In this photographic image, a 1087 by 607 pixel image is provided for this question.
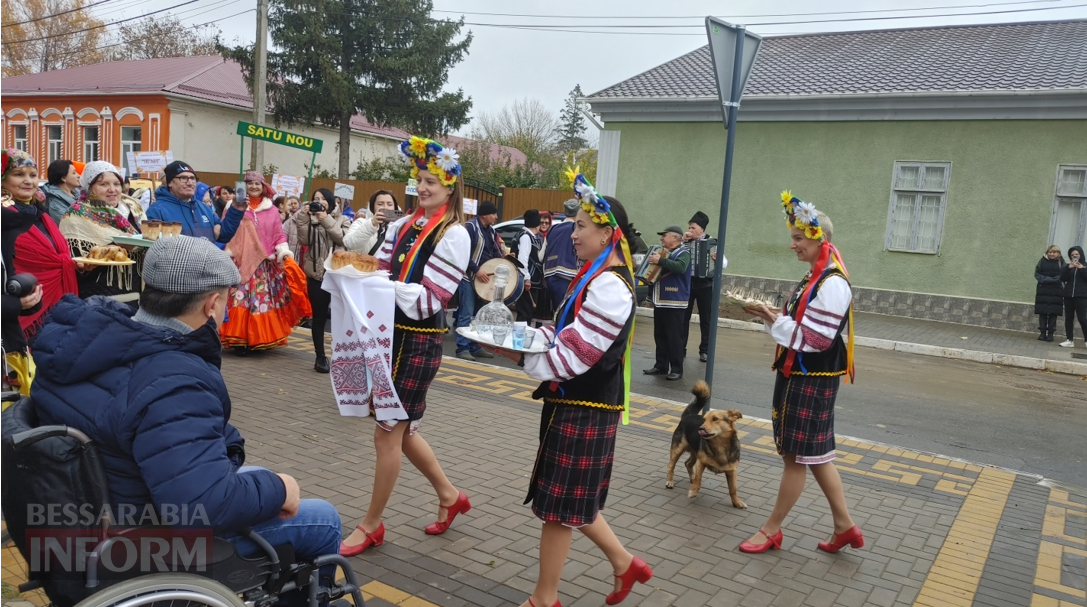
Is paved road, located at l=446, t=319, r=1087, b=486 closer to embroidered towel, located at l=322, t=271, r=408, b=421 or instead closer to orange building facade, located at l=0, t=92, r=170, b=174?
embroidered towel, located at l=322, t=271, r=408, b=421

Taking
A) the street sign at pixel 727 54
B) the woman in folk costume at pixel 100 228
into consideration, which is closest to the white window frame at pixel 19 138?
the woman in folk costume at pixel 100 228

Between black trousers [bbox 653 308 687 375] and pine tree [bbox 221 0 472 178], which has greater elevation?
pine tree [bbox 221 0 472 178]

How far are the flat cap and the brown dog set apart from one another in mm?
3566

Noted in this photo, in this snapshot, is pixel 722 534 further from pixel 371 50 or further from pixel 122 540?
pixel 371 50

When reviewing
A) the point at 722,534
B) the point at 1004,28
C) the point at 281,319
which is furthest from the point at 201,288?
the point at 1004,28

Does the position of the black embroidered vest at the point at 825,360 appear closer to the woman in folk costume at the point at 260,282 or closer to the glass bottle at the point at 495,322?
the glass bottle at the point at 495,322

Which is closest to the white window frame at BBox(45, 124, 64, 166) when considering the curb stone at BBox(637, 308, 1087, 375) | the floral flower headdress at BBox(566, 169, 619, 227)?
the curb stone at BBox(637, 308, 1087, 375)

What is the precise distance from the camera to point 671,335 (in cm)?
974

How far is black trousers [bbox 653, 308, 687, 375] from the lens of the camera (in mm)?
9727

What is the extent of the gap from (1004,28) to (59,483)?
23696 mm

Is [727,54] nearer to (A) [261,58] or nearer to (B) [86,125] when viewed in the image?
(A) [261,58]

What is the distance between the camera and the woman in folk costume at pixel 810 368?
14.3ft

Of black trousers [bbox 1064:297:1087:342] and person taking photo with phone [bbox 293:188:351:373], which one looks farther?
black trousers [bbox 1064:297:1087:342]

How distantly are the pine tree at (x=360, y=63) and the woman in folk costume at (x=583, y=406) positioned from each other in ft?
89.7
